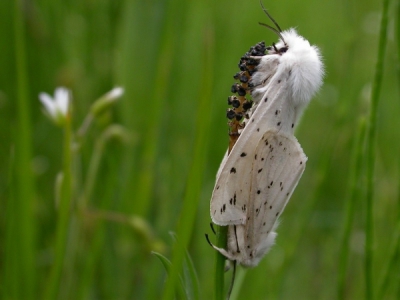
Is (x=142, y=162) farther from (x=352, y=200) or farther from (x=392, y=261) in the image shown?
(x=392, y=261)

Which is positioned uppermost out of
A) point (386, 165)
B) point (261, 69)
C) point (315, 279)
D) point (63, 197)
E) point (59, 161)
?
point (261, 69)

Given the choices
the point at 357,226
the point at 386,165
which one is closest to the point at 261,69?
the point at 357,226

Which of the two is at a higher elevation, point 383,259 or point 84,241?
point 84,241

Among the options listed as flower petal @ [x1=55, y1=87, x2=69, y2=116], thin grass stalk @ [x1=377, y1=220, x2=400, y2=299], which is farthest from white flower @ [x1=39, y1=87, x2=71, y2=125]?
thin grass stalk @ [x1=377, y1=220, x2=400, y2=299]

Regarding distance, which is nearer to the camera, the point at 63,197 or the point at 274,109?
the point at 274,109

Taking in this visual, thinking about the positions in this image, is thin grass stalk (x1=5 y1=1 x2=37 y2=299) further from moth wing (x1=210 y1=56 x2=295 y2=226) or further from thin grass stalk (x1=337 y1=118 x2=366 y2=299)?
thin grass stalk (x1=337 y1=118 x2=366 y2=299)

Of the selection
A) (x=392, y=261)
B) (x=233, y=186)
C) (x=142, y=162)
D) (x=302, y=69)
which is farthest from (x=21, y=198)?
(x=392, y=261)

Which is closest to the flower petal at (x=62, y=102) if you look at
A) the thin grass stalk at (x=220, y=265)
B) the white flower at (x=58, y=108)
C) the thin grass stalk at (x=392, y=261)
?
Answer: the white flower at (x=58, y=108)

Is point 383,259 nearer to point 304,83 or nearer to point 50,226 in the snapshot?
point 50,226
